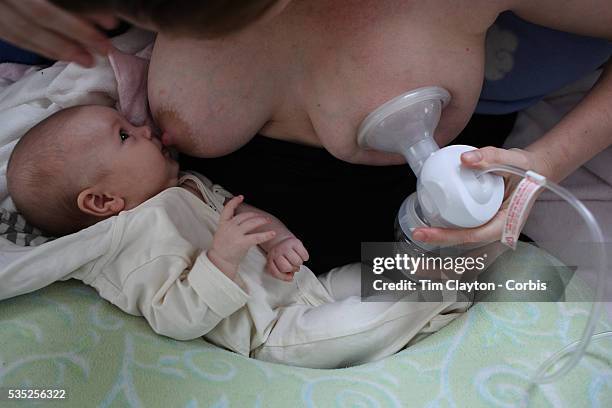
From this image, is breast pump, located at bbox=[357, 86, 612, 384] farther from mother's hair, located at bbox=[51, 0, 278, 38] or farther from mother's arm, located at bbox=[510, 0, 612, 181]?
mother's hair, located at bbox=[51, 0, 278, 38]

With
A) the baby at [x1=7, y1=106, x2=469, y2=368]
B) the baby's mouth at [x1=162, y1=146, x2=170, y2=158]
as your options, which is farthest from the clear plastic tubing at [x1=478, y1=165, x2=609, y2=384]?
the baby's mouth at [x1=162, y1=146, x2=170, y2=158]

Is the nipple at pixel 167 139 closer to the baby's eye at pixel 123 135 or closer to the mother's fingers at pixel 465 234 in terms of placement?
the baby's eye at pixel 123 135

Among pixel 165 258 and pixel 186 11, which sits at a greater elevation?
pixel 186 11

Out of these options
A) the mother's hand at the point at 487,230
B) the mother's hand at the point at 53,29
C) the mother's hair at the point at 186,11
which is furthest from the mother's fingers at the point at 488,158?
the mother's hand at the point at 53,29

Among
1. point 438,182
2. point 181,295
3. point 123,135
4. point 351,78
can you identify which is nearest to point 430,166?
point 438,182

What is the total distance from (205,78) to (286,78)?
0.39ft

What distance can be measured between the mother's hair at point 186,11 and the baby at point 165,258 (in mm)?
406

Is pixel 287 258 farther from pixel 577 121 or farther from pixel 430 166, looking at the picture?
pixel 577 121

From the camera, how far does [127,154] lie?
0.96m

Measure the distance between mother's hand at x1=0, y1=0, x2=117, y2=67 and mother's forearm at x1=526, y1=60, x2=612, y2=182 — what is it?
22.3 inches

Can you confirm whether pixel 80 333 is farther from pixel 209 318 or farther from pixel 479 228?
pixel 479 228

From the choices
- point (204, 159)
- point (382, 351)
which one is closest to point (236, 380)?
point (382, 351)

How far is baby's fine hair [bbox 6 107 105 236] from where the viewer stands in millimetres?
939

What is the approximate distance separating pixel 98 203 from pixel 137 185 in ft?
0.23
